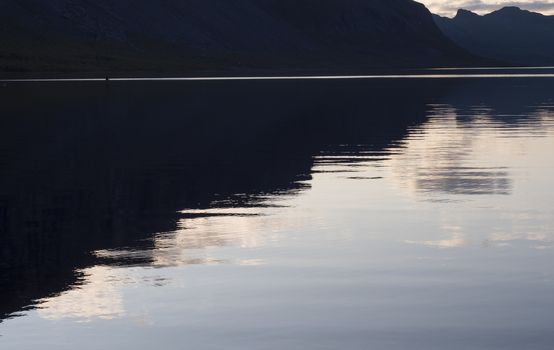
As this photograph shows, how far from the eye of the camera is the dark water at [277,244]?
14.5 meters

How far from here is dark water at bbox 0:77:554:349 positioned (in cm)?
1446

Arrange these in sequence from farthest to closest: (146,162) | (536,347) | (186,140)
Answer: (186,140)
(146,162)
(536,347)

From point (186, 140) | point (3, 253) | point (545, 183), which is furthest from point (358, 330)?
point (186, 140)

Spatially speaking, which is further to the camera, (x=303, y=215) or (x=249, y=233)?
(x=303, y=215)

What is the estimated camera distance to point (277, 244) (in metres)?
20.6

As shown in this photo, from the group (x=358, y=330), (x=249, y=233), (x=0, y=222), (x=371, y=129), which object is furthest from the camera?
(x=371, y=129)

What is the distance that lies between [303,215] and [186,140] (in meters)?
22.4

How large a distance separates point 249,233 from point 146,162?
1543 centimetres

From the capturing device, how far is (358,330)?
14.3m

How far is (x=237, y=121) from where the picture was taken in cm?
5656

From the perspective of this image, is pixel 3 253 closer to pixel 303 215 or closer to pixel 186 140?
pixel 303 215

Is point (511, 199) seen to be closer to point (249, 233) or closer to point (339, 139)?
point (249, 233)

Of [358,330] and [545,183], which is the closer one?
[358,330]

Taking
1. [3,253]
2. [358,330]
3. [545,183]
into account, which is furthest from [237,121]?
[358,330]
